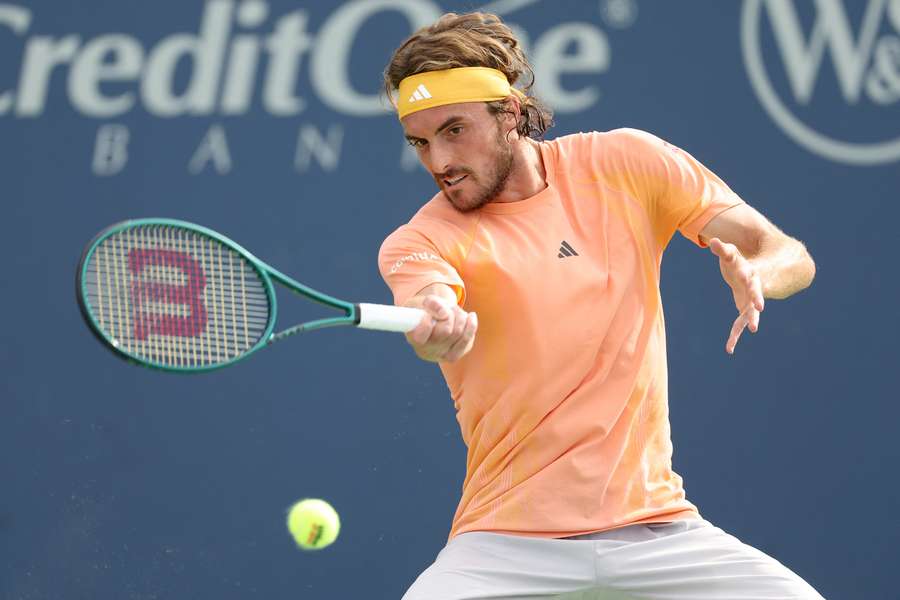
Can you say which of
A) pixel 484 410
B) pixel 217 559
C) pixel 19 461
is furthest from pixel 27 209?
pixel 484 410

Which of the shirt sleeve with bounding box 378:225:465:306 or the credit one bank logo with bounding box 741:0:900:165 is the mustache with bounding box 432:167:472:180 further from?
the credit one bank logo with bounding box 741:0:900:165

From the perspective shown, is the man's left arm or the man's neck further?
the man's neck

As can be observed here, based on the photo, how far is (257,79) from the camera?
494cm

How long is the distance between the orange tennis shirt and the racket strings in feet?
1.08

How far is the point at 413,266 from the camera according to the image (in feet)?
9.82

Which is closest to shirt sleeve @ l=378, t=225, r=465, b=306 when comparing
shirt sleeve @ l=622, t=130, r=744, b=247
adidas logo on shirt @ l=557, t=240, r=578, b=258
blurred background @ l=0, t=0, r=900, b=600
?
adidas logo on shirt @ l=557, t=240, r=578, b=258

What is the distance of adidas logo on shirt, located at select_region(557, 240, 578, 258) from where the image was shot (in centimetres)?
310

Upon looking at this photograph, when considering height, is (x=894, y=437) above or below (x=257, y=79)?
below

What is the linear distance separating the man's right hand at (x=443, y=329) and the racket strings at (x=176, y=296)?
1.24 ft

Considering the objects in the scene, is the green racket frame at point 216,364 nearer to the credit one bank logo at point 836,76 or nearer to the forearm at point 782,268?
the forearm at point 782,268

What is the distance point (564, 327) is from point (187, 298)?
832mm

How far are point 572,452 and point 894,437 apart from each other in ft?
7.12

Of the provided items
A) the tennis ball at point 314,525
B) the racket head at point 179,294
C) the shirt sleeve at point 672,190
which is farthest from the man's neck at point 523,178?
the tennis ball at point 314,525

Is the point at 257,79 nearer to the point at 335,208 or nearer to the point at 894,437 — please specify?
the point at 335,208
